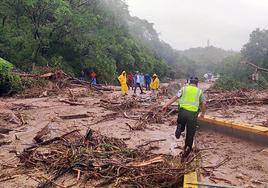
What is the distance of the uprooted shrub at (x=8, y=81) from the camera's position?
734 inches

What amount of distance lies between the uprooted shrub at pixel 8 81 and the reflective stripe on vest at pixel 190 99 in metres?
13.2

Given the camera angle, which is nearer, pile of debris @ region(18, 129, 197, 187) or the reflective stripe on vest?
pile of debris @ region(18, 129, 197, 187)

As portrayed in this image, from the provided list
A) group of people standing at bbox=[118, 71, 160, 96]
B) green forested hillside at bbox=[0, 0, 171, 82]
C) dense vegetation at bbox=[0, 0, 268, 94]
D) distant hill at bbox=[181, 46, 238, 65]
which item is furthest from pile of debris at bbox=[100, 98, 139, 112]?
distant hill at bbox=[181, 46, 238, 65]

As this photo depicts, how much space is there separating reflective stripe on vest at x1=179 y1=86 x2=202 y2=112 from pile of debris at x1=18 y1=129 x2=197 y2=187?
109cm

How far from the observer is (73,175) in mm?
6504

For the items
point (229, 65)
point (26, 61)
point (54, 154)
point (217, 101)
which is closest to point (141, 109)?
point (217, 101)

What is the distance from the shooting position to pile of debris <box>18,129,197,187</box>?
20.2 feet

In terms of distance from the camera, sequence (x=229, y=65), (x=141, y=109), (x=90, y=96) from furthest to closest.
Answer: (x=229, y=65)
(x=90, y=96)
(x=141, y=109)

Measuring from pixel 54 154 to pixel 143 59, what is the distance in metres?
41.3

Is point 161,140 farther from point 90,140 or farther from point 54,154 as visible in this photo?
point 54,154

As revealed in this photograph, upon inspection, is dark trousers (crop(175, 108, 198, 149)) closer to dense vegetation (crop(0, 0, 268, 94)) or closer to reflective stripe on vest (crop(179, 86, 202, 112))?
reflective stripe on vest (crop(179, 86, 202, 112))

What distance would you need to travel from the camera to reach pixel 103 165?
659 cm

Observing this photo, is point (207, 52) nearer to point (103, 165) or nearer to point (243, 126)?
point (243, 126)

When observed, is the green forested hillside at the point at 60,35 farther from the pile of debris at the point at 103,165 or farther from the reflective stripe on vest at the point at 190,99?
the reflective stripe on vest at the point at 190,99
